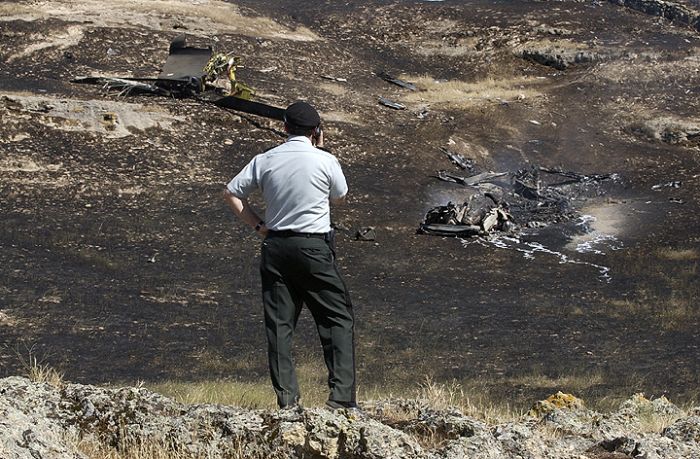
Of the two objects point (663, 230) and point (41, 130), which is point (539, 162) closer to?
point (663, 230)

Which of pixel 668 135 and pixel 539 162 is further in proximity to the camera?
pixel 668 135

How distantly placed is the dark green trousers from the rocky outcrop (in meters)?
0.74

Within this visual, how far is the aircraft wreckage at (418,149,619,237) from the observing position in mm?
19250

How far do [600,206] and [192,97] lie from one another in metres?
10.2

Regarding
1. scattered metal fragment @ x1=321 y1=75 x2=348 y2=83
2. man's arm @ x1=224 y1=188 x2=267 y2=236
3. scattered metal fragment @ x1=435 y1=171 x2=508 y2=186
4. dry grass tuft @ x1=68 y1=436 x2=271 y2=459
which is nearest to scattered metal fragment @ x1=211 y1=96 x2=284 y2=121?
scattered metal fragment @ x1=435 y1=171 x2=508 y2=186

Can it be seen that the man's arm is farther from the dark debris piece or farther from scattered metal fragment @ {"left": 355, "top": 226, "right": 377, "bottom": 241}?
the dark debris piece

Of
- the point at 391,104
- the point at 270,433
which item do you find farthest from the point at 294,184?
the point at 391,104

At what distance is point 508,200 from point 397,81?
888 cm

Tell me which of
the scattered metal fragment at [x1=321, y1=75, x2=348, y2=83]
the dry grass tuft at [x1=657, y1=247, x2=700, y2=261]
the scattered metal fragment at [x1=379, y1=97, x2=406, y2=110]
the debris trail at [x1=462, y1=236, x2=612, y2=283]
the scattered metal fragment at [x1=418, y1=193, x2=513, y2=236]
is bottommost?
the debris trail at [x1=462, y1=236, x2=612, y2=283]

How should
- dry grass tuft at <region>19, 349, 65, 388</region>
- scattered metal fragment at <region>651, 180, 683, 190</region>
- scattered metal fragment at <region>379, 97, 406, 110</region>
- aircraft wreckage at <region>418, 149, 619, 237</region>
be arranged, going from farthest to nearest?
scattered metal fragment at <region>379, 97, 406, 110</region> < scattered metal fragment at <region>651, 180, 683, 190</region> < aircraft wreckage at <region>418, 149, 619, 237</region> < dry grass tuft at <region>19, 349, 65, 388</region>

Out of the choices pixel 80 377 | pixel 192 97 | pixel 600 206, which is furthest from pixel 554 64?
pixel 80 377

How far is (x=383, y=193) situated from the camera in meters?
21.2

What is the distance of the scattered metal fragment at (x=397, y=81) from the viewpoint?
29886 mm

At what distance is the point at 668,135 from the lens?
27.8m
